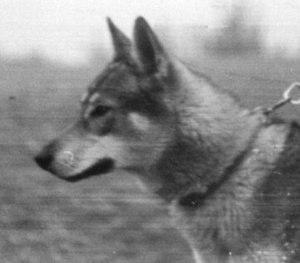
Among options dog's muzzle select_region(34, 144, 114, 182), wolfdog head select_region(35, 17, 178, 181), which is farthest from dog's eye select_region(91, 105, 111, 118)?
dog's muzzle select_region(34, 144, 114, 182)

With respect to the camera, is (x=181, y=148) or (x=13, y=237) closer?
(x=181, y=148)

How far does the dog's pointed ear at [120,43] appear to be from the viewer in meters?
2.79

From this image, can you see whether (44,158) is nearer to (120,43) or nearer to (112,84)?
(112,84)

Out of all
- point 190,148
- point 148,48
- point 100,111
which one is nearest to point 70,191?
point 100,111

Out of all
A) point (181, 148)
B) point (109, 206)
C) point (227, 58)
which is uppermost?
point (227, 58)

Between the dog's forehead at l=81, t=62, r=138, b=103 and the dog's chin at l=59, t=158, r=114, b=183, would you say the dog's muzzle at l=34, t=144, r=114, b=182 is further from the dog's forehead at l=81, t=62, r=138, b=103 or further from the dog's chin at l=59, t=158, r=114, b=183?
the dog's forehead at l=81, t=62, r=138, b=103

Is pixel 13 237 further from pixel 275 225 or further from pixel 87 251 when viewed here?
pixel 275 225

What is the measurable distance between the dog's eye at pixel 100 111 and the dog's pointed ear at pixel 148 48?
0.18m

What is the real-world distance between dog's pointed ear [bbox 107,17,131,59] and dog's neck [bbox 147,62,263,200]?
186 millimetres

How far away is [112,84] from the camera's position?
280cm

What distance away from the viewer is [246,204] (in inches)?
113

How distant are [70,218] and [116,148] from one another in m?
0.34

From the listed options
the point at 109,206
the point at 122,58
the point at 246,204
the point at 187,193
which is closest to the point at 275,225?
the point at 246,204

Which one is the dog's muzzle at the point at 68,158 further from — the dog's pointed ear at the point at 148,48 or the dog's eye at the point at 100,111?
the dog's pointed ear at the point at 148,48
